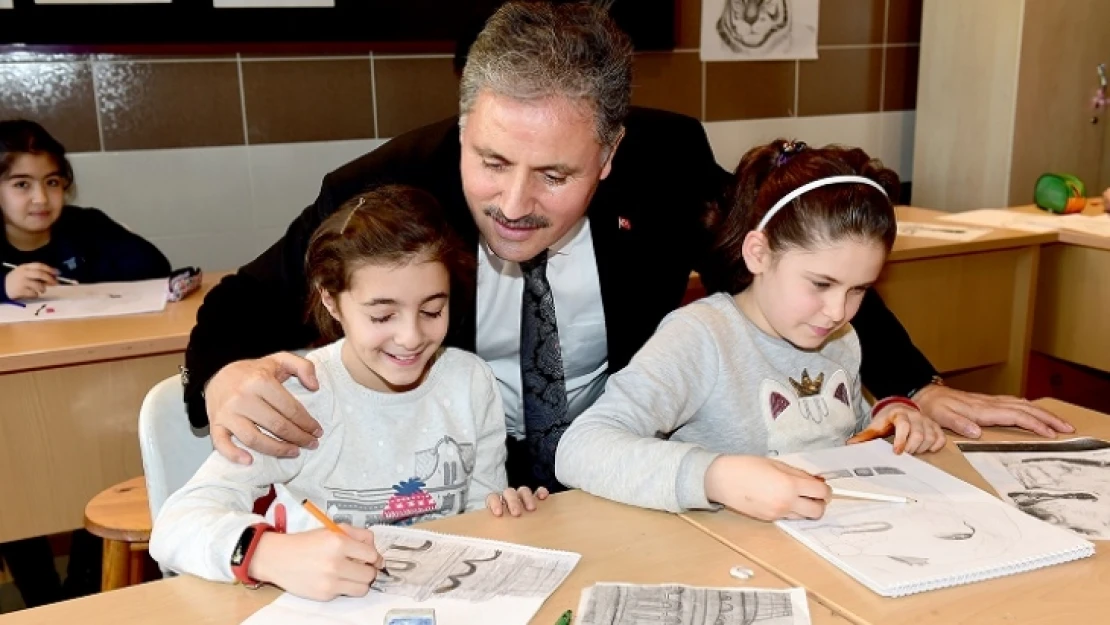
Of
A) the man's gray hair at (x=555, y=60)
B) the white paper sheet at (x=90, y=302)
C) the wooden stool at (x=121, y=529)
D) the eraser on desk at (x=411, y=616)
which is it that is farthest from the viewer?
the white paper sheet at (x=90, y=302)

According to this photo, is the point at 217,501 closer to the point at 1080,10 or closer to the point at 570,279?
the point at 570,279

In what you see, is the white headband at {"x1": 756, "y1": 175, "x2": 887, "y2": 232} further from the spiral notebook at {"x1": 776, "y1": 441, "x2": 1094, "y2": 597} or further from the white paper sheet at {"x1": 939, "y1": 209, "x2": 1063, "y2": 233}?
the white paper sheet at {"x1": 939, "y1": 209, "x2": 1063, "y2": 233}

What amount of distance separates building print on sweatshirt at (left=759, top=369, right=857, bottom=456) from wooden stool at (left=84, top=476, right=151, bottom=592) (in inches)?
43.8

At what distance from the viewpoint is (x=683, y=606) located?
0.93 meters

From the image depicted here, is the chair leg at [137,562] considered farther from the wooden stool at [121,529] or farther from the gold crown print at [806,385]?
the gold crown print at [806,385]

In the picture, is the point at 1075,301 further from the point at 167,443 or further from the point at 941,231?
the point at 167,443

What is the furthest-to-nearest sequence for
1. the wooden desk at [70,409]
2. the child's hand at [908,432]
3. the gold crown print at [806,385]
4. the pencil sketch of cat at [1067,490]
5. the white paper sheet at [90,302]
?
the white paper sheet at [90,302]
the wooden desk at [70,409]
the gold crown print at [806,385]
the child's hand at [908,432]
the pencil sketch of cat at [1067,490]

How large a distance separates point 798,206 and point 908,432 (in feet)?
1.14

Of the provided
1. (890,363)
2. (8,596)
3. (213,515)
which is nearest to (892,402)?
(890,363)

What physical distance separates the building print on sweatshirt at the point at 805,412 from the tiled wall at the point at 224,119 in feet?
5.62

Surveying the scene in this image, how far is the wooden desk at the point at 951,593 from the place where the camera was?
913mm

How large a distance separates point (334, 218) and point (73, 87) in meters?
1.50

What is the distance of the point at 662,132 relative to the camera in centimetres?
176

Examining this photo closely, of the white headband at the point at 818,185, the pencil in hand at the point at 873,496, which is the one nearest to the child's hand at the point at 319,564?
the pencil in hand at the point at 873,496
